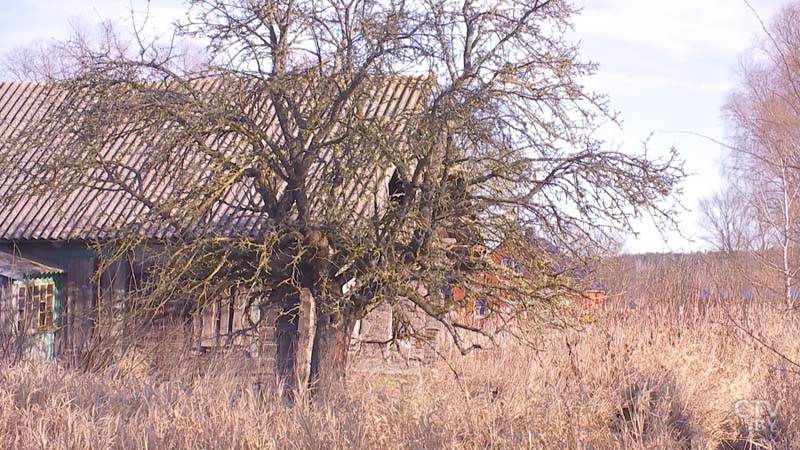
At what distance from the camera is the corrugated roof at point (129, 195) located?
9867 mm

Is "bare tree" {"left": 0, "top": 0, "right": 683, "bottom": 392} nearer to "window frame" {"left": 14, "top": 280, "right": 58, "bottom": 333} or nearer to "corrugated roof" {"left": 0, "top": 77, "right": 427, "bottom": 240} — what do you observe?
"corrugated roof" {"left": 0, "top": 77, "right": 427, "bottom": 240}

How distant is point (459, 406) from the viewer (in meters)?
7.20

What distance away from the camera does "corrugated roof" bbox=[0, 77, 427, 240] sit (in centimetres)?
987

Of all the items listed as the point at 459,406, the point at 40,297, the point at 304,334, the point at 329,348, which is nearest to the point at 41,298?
the point at 40,297

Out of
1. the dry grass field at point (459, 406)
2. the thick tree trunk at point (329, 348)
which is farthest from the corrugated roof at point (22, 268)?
the thick tree trunk at point (329, 348)

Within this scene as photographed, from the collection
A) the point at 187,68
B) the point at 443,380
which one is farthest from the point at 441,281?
the point at 187,68

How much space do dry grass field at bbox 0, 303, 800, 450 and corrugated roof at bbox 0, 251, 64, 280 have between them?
5234 millimetres

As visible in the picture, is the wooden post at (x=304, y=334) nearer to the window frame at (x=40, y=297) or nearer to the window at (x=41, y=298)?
the window frame at (x=40, y=297)

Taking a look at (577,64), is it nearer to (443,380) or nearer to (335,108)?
(335,108)

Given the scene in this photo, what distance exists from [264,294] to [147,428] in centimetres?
422

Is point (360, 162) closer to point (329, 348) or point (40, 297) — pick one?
point (329, 348)

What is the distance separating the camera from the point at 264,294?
10.9m

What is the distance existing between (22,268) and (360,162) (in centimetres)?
822

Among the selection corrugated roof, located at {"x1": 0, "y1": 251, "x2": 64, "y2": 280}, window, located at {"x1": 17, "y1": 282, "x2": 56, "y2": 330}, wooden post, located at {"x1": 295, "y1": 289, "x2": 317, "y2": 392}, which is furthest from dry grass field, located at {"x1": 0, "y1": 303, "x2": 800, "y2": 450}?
window, located at {"x1": 17, "y1": 282, "x2": 56, "y2": 330}
